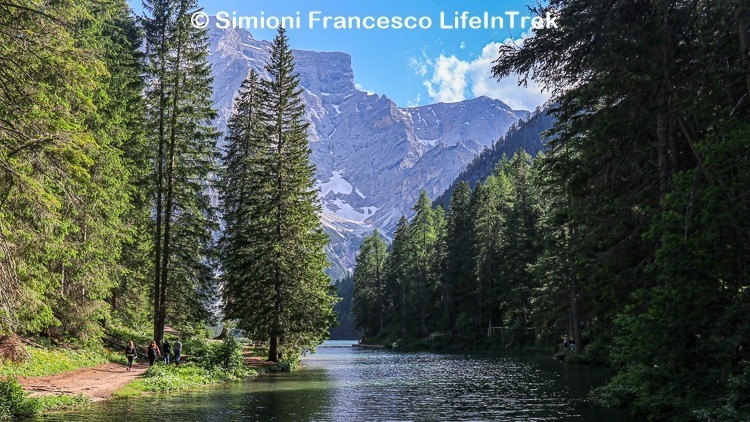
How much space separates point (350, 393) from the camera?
893 inches

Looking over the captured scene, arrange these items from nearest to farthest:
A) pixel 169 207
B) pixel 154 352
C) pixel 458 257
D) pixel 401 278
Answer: pixel 154 352
pixel 169 207
pixel 458 257
pixel 401 278

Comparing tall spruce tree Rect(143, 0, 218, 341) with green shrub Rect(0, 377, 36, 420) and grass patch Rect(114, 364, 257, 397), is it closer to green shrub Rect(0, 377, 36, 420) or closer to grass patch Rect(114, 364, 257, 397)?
grass patch Rect(114, 364, 257, 397)

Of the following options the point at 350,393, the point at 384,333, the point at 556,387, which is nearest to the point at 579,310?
the point at 556,387

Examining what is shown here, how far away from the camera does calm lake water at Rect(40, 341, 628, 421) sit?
642 inches

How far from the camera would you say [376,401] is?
20188mm

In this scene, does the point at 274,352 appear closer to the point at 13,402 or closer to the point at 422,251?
the point at 13,402

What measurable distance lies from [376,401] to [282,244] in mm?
15452

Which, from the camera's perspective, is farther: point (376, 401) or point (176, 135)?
point (176, 135)

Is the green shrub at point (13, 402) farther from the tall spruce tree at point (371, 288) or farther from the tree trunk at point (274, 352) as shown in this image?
the tall spruce tree at point (371, 288)

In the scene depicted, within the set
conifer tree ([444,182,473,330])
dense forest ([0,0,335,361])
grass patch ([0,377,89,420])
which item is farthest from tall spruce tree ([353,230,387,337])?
grass patch ([0,377,89,420])

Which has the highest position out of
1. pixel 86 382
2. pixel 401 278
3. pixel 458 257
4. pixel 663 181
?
pixel 458 257

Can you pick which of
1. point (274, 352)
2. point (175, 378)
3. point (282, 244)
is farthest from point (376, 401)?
point (274, 352)

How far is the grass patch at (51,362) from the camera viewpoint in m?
19.9

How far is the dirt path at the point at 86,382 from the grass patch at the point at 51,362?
1.06 feet
